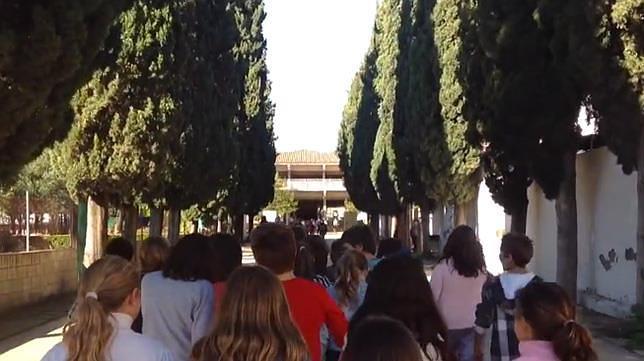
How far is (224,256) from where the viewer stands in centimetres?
591

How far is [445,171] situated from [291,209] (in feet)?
153

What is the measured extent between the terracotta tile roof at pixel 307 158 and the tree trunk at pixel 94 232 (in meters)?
66.4

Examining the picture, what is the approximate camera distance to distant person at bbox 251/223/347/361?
509 cm

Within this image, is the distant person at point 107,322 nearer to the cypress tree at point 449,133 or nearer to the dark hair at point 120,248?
the dark hair at point 120,248

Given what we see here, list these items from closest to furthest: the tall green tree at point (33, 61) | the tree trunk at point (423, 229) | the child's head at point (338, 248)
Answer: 1. the tall green tree at point (33, 61)
2. the child's head at point (338, 248)
3. the tree trunk at point (423, 229)

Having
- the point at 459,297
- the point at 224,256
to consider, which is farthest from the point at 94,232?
the point at 224,256

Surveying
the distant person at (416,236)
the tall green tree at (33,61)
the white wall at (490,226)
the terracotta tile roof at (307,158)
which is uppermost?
the terracotta tile roof at (307,158)

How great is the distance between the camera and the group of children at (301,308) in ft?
12.3

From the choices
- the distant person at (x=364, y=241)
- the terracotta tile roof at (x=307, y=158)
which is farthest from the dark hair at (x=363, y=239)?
the terracotta tile roof at (x=307, y=158)

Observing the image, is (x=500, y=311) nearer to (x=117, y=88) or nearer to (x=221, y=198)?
(x=117, y=88)

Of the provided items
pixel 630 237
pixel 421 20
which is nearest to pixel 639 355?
pixel 630 237

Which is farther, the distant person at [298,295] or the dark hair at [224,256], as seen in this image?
the dark hair at [224,256]

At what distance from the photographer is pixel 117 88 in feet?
49.1

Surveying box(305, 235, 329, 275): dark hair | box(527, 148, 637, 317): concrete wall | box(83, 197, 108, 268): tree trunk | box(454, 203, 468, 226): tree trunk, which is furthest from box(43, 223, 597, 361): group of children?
box(454, 203, 468, 226): tree trunk
